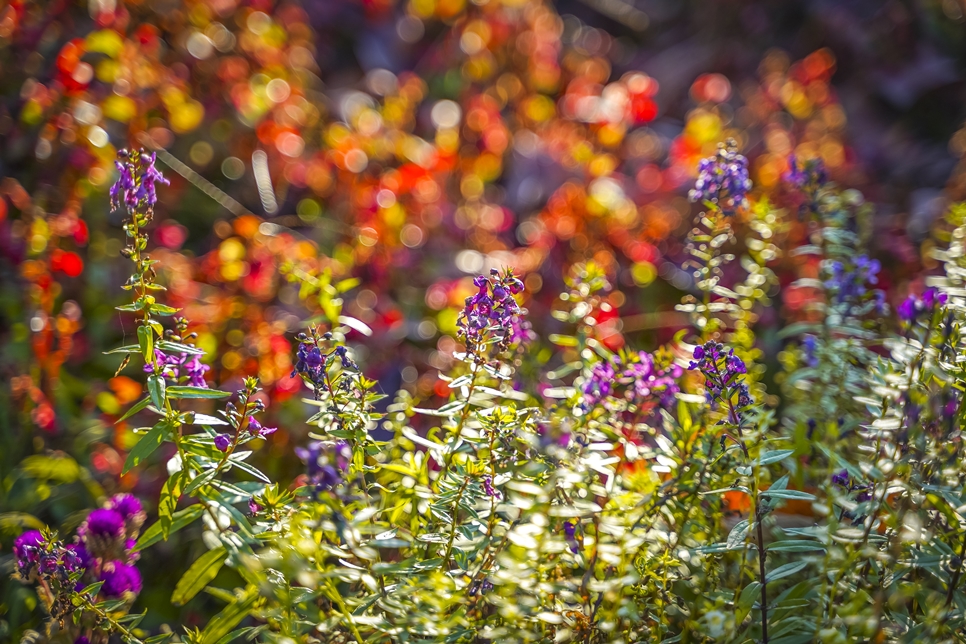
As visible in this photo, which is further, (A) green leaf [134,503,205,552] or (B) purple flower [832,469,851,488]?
(B) purple flower [832,469,851,488]

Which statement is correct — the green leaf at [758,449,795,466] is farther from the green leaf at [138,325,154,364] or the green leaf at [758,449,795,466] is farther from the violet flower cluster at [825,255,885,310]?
the green leaf at [138,325,154,364]

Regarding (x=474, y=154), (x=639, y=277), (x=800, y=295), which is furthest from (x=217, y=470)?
(x=474, y=154)

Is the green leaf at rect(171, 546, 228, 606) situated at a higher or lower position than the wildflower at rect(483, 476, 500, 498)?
lower

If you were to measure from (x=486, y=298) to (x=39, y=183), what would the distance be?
216 centimetres

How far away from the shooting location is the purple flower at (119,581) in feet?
4.11

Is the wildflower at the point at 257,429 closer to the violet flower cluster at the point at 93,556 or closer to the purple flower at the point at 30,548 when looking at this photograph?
the violet flower cluster at the point at 93,556

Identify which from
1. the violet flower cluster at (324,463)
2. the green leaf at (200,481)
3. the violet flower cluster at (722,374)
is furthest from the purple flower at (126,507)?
the violet flower cluster at (722,374)

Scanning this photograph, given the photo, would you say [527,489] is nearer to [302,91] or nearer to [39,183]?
[39,183]

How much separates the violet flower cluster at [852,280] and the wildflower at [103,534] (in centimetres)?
140

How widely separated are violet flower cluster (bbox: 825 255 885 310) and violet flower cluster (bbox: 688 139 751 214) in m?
0.31

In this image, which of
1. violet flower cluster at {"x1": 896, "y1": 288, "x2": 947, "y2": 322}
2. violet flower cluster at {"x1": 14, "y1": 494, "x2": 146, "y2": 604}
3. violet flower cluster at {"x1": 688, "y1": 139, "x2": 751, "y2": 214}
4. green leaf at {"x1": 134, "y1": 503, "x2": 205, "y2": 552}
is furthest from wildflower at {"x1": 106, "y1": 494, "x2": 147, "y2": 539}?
violet flower cluster at {"x1": 896, "y1": 288, "x2": 947, "y2": 322}

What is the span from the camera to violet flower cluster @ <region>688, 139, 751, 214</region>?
1.30 metres

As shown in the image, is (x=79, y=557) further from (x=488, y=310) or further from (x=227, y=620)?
(x=488, y=310)

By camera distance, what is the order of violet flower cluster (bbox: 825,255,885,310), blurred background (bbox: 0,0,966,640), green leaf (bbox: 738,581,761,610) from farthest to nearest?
blurred background (bbox: 0,0,966,640)
violet flower cluster (bbox: 825,255,885,310)
green leaf (bbox: 738,581,761,610)
